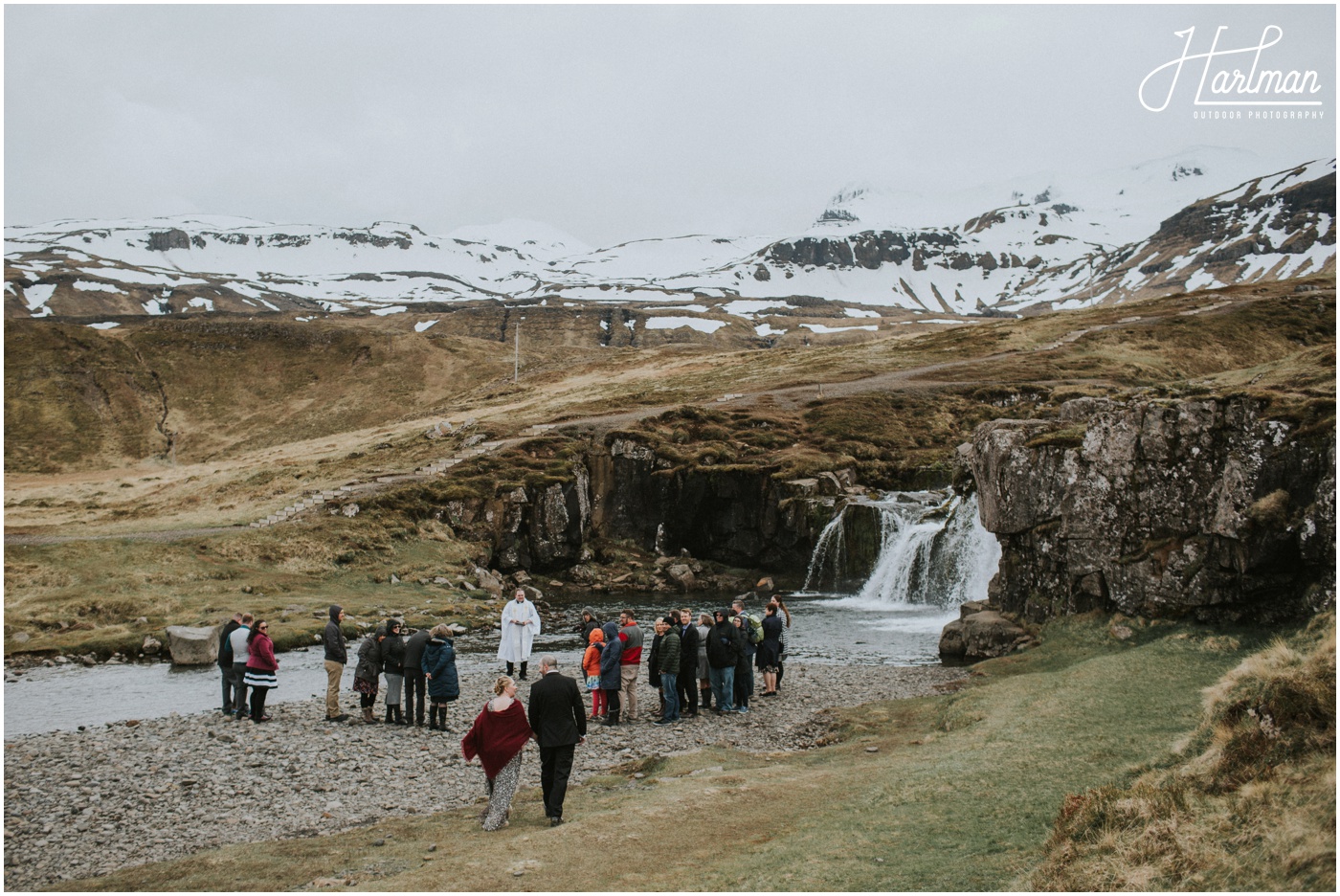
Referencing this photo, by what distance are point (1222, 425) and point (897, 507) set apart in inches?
1253

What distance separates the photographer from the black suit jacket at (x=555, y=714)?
15711 mm

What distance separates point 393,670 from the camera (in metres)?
24.5

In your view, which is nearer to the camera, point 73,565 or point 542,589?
point 73,565

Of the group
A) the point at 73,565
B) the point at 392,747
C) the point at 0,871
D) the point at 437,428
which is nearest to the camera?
the point at 0,871

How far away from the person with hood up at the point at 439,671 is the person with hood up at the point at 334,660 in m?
2.31

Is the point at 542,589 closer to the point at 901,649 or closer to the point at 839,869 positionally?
the point at 901,649

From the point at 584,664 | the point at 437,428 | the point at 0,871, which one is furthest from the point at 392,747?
the point at 437,428

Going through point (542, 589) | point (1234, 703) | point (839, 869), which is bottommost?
point (542, 589)

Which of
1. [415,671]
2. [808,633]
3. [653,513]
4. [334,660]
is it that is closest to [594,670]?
[415,671]

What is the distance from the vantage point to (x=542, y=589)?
5841cm

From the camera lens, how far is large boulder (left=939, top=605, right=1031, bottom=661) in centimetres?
3400

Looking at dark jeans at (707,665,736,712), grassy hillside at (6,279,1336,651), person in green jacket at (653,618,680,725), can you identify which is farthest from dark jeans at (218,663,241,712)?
grassy hillside at (6,279,1336,651)

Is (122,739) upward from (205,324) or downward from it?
downward

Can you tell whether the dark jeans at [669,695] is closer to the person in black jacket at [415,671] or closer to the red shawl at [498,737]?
the person in black jacket at [415,671]
